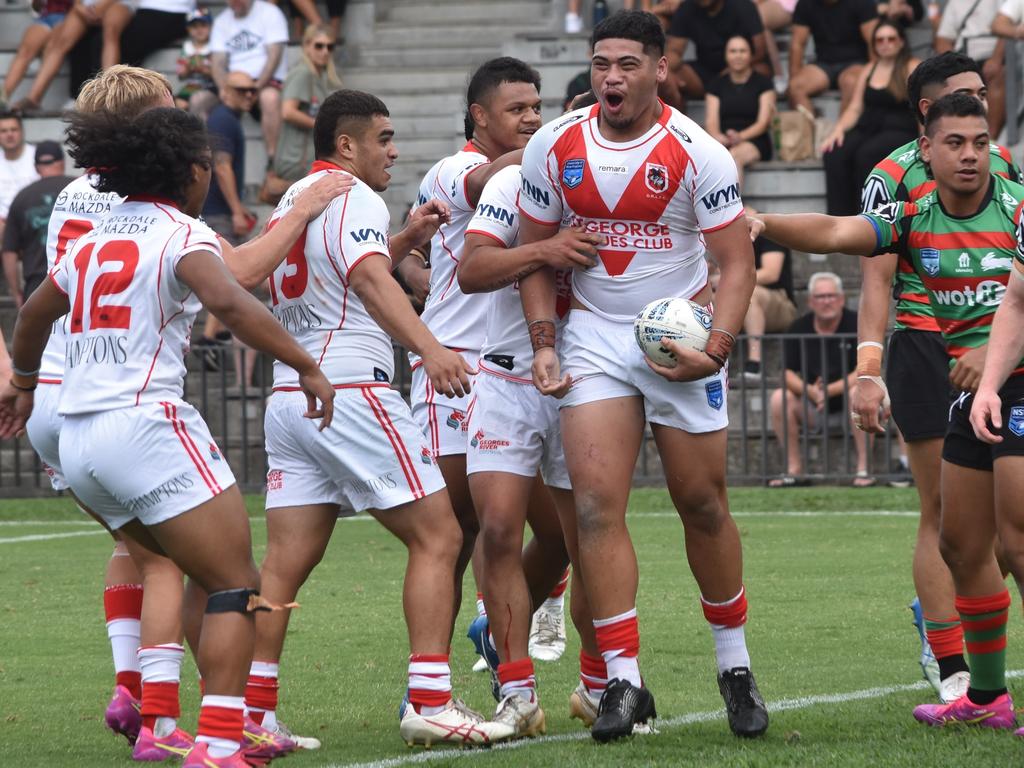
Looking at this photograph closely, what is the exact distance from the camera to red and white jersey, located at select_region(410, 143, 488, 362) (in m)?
7.78

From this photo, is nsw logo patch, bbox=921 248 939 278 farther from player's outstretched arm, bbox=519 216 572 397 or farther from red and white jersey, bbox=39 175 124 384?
red and white jersey, bbox=39 175 124 384

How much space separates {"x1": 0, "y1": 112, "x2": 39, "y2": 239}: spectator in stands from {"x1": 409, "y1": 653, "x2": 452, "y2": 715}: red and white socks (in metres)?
12.7

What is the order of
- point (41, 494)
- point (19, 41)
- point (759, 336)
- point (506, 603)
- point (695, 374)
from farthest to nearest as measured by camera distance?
point (19, 41) → point (41, 494) → point (759, 336) → point (506, 603) → point (695, 374)

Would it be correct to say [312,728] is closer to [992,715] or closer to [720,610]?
[720,610]

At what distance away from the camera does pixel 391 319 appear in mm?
6477

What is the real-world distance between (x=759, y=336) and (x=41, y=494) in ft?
23.0

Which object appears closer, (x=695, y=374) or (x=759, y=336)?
(x=695, y=374)

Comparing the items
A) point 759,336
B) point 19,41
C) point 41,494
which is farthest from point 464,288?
point 19,41

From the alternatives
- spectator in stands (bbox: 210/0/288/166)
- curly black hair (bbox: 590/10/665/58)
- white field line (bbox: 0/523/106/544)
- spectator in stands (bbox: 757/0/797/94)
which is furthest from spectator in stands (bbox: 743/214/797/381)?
curly black hair (bbox: 590/10/665/58)

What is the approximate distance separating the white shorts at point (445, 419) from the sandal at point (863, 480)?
8848 mm

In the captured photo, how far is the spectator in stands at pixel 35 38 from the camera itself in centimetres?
2106

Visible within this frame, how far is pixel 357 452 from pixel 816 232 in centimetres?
189

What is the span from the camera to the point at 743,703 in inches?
255

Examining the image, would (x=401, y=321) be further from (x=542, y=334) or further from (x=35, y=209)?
(x=35, y=209)
